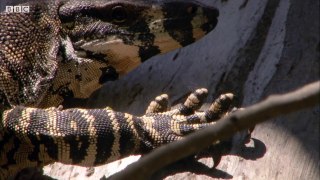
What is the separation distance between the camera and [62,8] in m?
4.34

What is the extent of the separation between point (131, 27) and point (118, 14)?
Answer: 0.11 metres

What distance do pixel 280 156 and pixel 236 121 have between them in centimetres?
189

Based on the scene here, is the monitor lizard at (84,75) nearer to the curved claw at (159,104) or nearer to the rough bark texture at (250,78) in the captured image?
the curved claw at (159,104)

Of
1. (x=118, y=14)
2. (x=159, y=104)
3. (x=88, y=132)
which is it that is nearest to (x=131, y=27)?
(x=118, y=14)

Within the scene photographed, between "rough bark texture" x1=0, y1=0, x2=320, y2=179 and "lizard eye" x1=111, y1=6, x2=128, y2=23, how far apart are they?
0.99 feet

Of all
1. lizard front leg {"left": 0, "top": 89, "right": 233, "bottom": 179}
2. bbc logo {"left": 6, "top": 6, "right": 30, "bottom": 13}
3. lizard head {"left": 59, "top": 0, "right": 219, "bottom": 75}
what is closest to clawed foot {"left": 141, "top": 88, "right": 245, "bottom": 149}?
lizard front leg {"left": 0, "top": 89, "right": 233, "bottom": 179}

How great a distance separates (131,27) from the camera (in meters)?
4.23

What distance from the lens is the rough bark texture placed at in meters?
3.46

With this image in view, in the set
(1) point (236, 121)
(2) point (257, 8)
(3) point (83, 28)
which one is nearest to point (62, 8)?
(3) point (83, 28)

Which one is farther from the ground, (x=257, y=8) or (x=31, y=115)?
(x=257, y=8)

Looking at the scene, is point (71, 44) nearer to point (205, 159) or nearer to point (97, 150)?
point (97, 150)

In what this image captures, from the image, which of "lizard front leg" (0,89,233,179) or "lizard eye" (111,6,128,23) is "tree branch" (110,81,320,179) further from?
"lizard eye" (111,6,128,23)

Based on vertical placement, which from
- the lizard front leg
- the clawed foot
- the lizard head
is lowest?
the lizard front leg

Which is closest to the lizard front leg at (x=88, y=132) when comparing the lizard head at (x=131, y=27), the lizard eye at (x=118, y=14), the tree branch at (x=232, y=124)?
the lizard head at (x=131, y=27)
